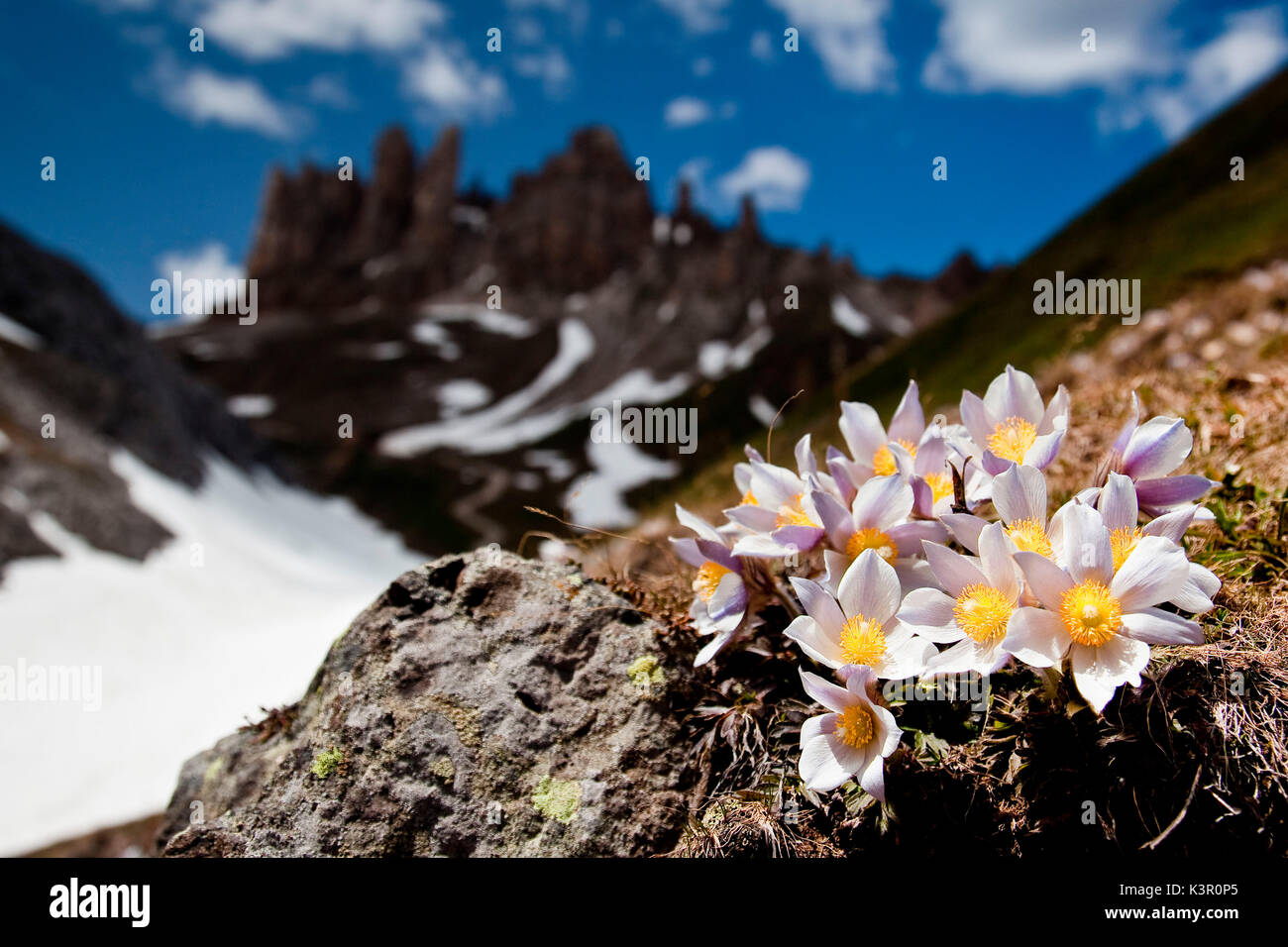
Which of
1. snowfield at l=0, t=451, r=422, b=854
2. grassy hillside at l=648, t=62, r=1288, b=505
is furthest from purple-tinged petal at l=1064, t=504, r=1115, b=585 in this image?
grassy hillside at l=648, t=62, r=1288, b=505

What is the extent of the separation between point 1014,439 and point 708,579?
1265 mm

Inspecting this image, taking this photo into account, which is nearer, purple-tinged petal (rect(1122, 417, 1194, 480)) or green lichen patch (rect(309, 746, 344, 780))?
purple-tinged petal (rect(1122, 417, 1194, 480))

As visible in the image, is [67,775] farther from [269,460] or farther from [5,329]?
[269,460]

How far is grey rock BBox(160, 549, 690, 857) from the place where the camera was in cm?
279

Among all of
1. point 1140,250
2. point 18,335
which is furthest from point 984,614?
point 18,335

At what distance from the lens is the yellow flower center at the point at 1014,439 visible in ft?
9.19

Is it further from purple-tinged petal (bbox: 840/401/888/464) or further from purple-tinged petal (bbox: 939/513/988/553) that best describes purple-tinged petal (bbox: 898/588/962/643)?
purple-tinged petal (bbox: 840/401/888/464)

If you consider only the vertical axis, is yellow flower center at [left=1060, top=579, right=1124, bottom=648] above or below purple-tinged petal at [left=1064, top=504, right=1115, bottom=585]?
below

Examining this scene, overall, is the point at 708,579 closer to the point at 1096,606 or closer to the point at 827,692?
the point at 827,692

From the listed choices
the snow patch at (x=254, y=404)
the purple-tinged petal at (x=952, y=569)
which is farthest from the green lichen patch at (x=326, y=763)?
the snow patch at (x=254, y=404)

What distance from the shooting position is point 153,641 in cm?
2616

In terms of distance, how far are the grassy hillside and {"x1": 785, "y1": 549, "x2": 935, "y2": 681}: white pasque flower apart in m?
21.5

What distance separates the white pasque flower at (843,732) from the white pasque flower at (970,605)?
8.7 inches

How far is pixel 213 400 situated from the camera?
53219 millimetres
